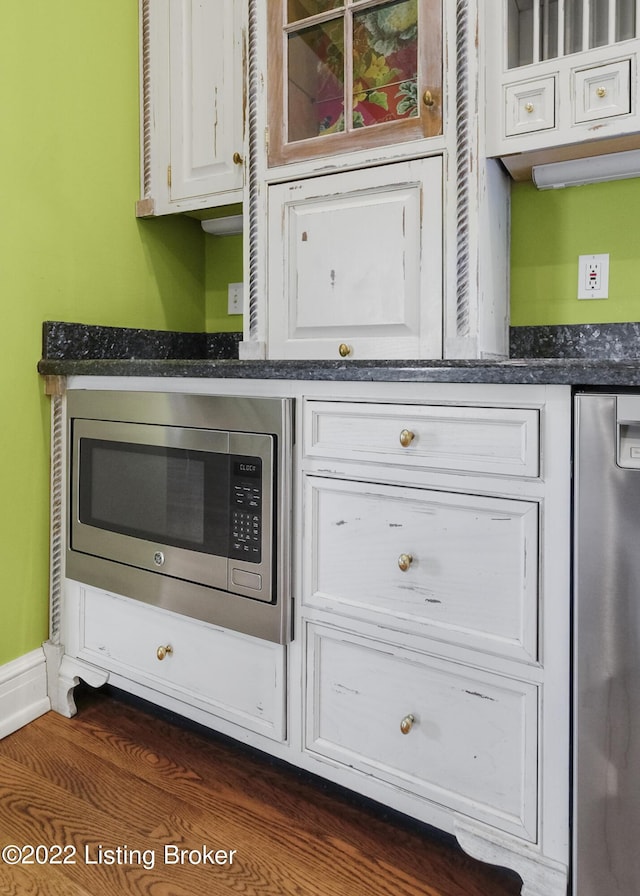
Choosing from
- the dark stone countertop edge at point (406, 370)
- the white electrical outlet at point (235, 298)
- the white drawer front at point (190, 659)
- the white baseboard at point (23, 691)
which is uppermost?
the white electrical outlet at point (235, 298)

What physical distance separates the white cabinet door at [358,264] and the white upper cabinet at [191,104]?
10.4 inches

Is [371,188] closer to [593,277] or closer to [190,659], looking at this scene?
[593,277]

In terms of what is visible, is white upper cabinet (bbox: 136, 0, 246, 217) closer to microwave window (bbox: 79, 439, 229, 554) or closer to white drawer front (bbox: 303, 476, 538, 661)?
microwave window (bbox: 79, 439, 229, 554)

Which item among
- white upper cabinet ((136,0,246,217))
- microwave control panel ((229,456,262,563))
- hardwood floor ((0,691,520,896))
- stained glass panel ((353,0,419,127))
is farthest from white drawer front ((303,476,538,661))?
white upper cabinet ((136,0,246,217))

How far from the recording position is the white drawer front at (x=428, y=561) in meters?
0.96

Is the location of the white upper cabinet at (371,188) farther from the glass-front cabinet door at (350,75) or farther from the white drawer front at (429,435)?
the white drawer front at (429,435)

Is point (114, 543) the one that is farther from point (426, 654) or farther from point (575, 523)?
point (575, 523)

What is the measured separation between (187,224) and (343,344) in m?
0.89

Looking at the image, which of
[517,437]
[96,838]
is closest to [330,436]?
[517,437]

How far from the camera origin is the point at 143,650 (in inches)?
56.7

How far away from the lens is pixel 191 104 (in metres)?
1.78

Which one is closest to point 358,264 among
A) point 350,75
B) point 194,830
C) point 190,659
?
point 350,75

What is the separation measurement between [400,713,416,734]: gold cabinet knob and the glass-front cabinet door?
121 centimetres

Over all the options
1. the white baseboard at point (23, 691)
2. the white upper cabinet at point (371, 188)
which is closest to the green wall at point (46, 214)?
the white baseboard at point (23, 691)
